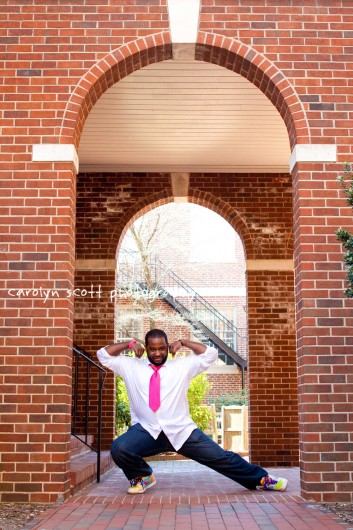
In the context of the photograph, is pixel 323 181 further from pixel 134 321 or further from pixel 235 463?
pixel 134 321

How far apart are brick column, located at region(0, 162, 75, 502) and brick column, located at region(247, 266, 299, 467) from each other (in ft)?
15.1

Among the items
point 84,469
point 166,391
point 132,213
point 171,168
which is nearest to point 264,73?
point 166,391

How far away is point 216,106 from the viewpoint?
27.1 feet

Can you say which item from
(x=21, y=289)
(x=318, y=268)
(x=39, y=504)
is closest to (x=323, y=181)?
(x=318, y=268)

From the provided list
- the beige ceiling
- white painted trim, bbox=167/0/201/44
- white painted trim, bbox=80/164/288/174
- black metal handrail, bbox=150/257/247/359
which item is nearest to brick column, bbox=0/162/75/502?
white painted trim, bbox=167/0/201/44

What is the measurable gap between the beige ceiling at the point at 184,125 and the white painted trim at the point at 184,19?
94cm

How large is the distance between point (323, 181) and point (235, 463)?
2.70 metres

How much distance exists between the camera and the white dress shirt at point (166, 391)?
5793 mm

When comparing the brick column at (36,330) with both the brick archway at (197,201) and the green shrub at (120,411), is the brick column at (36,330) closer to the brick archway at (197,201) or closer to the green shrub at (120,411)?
the brick archway at (197,201)

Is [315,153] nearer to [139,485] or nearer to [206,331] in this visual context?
[139,485]

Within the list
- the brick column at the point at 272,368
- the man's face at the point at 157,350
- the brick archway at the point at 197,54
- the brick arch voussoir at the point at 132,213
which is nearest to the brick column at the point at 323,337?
the brick archway at the point at 197,54

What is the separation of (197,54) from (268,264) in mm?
4523

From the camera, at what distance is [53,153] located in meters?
5.93

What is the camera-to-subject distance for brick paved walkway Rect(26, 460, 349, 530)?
14.8ft
